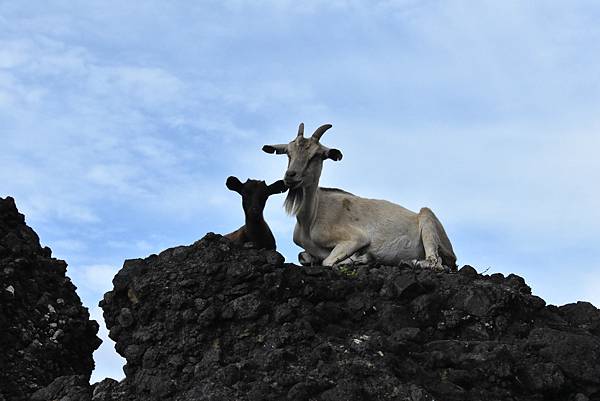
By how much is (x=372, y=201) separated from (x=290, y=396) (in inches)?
294

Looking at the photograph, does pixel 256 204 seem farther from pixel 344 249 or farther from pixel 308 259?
pixel 308 259

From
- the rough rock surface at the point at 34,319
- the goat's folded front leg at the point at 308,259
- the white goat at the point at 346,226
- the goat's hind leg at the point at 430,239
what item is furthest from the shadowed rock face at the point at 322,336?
the rough rock surface at the point at 34,319

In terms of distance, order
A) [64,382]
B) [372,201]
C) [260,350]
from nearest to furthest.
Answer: [260,350] → [64,382] → [372,201]

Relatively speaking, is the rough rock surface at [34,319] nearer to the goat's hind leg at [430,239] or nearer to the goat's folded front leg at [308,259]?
the goat's folded front leg at [308,259]

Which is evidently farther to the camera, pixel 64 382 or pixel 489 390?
pixel 64 382

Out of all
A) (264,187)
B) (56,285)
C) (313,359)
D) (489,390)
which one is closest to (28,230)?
(56,285)

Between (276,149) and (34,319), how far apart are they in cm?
522

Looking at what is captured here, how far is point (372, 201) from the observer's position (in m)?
20.6

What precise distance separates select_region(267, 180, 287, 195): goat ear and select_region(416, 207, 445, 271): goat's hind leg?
2799mm

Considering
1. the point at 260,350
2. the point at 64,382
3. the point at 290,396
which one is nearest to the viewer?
the point at 290,396

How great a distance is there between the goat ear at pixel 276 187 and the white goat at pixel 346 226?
484mm

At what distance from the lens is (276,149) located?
19328mm

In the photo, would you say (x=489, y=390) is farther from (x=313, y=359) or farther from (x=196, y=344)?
(x=196, y=344)

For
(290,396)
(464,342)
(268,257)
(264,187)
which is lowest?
(290,396)
